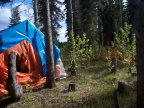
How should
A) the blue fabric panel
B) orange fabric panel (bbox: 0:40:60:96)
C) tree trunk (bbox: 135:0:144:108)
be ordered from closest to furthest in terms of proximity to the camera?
tree trunk (bbox: 135:0:144:108) < the blue fabric panel < orange fabric panel (bbox: 0:40:60:96)

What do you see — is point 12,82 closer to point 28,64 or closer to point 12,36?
point 28,64

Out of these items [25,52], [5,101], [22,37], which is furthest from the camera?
[25,52]

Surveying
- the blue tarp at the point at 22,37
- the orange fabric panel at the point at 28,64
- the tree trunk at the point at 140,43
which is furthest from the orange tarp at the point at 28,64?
the tree trunk at the point at 140,43

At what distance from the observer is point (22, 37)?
5.61 metres

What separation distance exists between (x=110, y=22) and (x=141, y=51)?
1926cm

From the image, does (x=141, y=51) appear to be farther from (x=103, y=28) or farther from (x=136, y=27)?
(x=103, y=28)

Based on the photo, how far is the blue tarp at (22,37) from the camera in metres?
5.06

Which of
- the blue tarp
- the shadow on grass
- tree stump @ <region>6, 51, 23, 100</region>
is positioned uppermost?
the blue tarp

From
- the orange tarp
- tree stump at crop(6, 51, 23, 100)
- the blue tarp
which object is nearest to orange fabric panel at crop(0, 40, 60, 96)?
the orange tarp

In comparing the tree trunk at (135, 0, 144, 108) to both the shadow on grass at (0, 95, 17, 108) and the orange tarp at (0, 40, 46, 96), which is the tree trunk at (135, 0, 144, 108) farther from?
the orange tarp at (0, 40, 46, 96)

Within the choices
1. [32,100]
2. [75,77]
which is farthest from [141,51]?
[75,77]

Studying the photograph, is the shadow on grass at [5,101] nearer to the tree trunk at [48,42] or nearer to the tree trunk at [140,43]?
the tree trunk at [48,42]

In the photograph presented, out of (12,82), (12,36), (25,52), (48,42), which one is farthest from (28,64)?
(12,82)

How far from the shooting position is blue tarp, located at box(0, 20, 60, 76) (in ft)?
16.6
